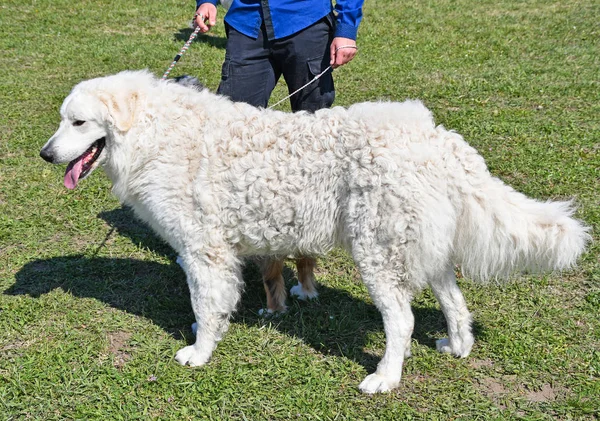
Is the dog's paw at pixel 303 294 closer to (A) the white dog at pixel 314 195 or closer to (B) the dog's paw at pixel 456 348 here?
(A) the white dog at pixel 314 195

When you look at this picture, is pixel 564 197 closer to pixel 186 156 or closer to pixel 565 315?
pixel 565 315

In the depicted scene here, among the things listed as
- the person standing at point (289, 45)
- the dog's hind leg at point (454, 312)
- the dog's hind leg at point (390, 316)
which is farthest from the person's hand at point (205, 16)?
the dog's hind leg at point (454, 312)

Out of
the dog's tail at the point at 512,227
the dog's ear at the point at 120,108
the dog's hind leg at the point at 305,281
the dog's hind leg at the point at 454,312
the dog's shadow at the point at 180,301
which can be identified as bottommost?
the dog's shadow at the point at 180,301

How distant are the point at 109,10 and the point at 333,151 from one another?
1284 cm

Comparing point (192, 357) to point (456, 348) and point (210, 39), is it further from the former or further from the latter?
point (210, 39)

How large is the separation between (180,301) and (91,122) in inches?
61.4

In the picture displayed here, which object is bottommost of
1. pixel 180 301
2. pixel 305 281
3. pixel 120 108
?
pixel 180 301

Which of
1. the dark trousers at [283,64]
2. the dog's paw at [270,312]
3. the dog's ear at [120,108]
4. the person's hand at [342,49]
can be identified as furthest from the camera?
the dog's paw at [270,312]

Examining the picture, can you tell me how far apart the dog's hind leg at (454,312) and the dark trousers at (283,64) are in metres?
1.54

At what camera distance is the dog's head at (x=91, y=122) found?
12.7ft

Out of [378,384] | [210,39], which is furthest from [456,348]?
[210,39]

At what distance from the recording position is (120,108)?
12.6ft

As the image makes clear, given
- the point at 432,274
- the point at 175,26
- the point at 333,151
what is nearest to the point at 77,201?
the point at 333,151

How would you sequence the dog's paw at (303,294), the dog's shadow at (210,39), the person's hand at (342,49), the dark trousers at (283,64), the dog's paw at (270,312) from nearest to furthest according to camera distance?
the person's hand at (342,49)
the dark trousers at (283,64)
the dog's paw at (270,312)
the dog's paw at (303,294)
the dog's shadow at (210,39)
